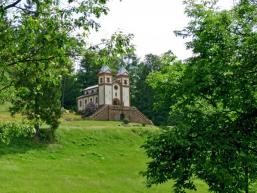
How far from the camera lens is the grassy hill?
126ft

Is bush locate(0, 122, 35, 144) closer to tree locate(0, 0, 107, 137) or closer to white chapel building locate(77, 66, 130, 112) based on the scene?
tree locate(0, 0, 107, 137)

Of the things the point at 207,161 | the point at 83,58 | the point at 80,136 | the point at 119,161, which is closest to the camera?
the point at 83,58

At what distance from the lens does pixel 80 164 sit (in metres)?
50.1

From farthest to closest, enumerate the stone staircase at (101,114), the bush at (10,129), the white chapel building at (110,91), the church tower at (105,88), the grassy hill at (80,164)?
the white chapel building at (110,91) < the church tower at (105,88) < the stone staircase at (101,114) < the grassy hill at (80,164) < the bush at (10,129)

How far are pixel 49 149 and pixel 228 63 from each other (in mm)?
41265

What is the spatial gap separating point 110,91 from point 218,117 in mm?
91781

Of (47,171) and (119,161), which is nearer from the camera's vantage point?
(47,171)

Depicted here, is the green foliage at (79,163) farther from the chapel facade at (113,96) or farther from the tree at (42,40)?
the chapel facade at (113,96)

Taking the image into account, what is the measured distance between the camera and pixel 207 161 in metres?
16.4

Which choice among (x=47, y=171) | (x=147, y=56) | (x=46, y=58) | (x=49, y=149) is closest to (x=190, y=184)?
(x=46, y=58)

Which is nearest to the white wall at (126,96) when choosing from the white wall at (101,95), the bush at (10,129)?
the white wall at (101,95)

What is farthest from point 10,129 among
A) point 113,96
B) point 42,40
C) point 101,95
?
point 113,96

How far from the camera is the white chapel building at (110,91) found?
10919 centimetres

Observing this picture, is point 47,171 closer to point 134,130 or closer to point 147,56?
point 134,130
